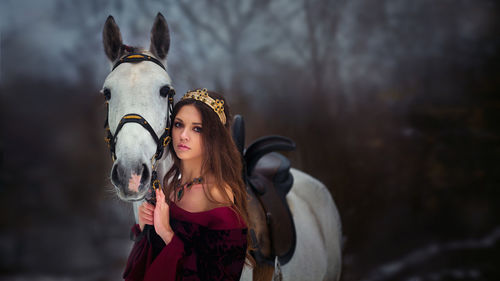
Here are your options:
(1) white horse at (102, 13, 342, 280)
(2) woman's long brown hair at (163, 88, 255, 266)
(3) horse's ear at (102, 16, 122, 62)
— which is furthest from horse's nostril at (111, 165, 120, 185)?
(3) horse's ear at (102, 16, 122, 62)

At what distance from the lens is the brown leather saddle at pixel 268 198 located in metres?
1.10

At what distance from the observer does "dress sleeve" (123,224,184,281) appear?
22.3 inches

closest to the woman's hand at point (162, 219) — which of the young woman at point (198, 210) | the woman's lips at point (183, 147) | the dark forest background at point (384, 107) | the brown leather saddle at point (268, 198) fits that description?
the young woman at point (198, 210)

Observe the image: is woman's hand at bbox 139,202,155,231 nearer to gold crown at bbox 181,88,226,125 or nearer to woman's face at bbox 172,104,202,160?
woman's face at bbox 172,104,202,160

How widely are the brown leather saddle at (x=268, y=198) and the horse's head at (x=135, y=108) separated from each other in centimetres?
44

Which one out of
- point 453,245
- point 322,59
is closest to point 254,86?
point 322,59

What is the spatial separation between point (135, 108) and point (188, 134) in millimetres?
135

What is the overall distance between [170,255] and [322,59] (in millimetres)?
2166

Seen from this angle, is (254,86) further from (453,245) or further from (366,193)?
(453,245)

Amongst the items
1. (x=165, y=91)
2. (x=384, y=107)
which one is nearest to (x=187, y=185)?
(x=165, y=91)

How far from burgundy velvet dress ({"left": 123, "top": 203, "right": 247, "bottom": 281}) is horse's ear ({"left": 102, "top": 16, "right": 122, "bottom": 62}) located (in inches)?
18.9

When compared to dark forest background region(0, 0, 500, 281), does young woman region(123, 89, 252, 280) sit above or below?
below

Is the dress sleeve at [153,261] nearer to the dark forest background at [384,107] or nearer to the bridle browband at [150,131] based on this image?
the bridle browband at [150,131]

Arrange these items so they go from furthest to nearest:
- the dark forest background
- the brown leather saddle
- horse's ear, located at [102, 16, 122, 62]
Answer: the dark forest background, the brown leather saddle, horse's ear, located at [102, 16, 122, 62]
